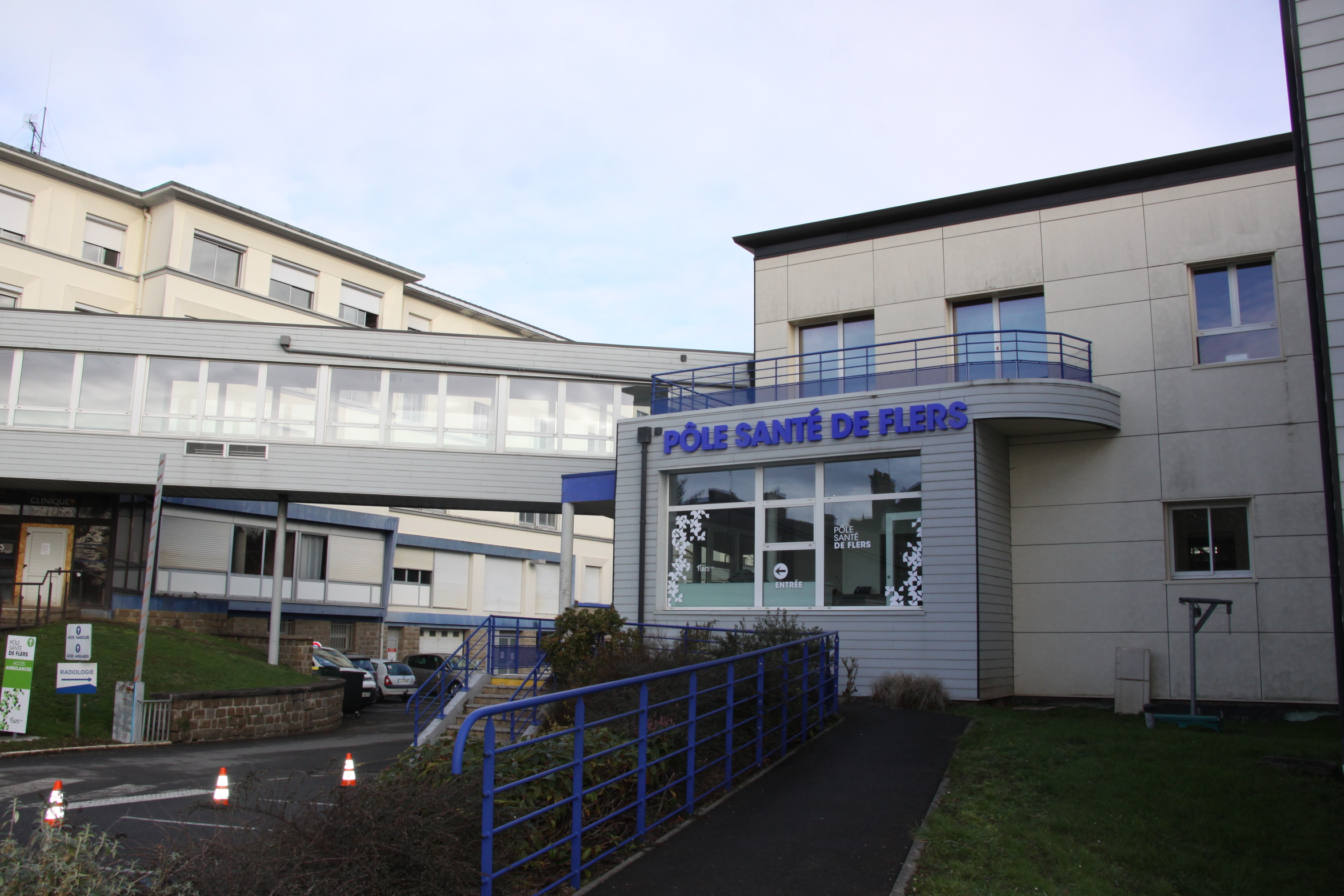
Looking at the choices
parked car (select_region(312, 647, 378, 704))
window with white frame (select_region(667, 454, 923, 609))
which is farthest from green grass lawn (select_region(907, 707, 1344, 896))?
parked car (select_region(312, 647, 378, 704))

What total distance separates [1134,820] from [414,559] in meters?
35.5

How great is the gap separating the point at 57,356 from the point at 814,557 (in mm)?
17322

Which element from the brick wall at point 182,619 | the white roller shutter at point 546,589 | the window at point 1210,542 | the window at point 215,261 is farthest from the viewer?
the white roller shutter at point 546,589

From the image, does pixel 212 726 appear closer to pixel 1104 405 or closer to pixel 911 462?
pixel 911 462

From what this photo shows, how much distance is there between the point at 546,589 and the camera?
47.3 meters

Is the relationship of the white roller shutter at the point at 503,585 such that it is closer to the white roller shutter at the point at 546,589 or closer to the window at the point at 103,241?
the white roller shutter at the point at 546,589

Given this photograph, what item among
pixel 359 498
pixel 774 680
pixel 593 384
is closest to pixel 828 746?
pixel 774 680

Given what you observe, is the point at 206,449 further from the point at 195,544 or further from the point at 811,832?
the point at 811,832

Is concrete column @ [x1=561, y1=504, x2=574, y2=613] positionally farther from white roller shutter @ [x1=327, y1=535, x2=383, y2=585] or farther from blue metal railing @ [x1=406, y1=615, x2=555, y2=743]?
white roller shutter @ [x1=327, y1=535, x2=383, y2=585]

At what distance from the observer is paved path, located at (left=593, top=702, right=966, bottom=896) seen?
635 centimetres

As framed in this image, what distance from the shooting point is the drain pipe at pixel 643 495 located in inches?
693

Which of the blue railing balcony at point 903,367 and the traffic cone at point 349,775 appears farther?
the blue railing balcony at point 903,367

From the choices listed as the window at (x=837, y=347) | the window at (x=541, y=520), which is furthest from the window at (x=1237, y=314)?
the window at (x=541, y=520)

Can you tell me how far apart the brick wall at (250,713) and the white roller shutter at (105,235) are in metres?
22.7
